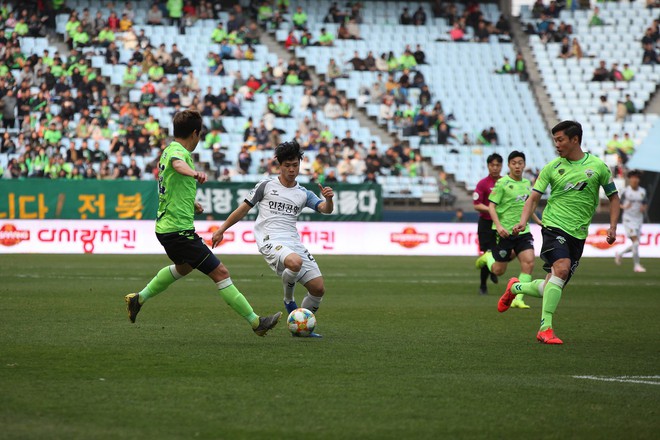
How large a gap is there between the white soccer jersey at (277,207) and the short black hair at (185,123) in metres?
1.22

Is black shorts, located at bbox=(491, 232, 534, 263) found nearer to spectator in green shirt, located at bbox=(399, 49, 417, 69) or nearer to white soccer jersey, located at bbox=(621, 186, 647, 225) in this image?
white soccer jersey, located at bbox=(621, 186, 647, 225)

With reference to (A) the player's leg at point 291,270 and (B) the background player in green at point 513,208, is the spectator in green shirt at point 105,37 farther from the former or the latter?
(A) the player's leg at point 291,270

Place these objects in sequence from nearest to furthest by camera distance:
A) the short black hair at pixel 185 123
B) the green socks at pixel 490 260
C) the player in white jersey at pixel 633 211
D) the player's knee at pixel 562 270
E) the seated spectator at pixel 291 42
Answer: the short black hair at pixel 185 123, the player's knee at pixel 562 270, the green socks at pixel 490 260, the player in white jersey at pixel 633 211, the seated spectator at pixel 291 42

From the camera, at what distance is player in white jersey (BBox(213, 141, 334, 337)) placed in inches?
436

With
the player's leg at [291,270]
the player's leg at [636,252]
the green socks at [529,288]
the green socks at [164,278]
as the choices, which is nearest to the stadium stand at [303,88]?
the player's leg at [636,252]

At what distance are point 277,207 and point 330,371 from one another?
10.3 ft

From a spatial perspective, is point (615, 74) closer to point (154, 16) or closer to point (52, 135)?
point (154, 16)

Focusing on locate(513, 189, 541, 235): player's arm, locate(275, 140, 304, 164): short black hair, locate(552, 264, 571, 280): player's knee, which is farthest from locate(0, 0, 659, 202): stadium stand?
locate(552, 264, 571, 280): player's knee

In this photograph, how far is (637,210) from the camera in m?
25.4

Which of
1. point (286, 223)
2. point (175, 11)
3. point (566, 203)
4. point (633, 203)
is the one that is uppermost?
point (175, 11)

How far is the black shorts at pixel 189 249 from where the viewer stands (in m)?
10.4

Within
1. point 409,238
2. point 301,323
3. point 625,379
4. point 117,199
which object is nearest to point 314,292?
point 301,323

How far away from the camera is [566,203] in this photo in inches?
425

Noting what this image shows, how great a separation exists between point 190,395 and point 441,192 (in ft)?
94.3
